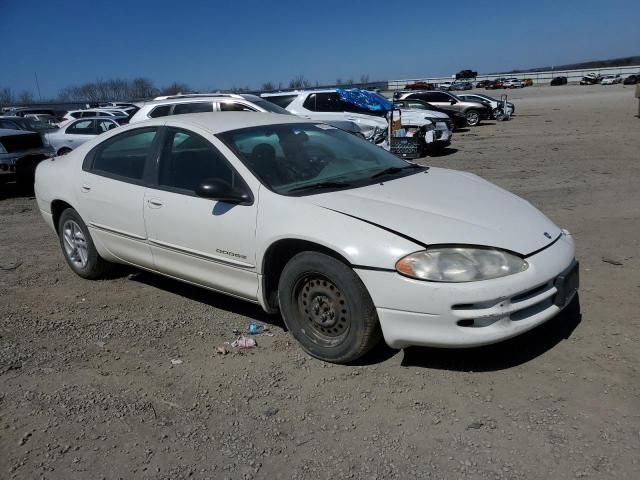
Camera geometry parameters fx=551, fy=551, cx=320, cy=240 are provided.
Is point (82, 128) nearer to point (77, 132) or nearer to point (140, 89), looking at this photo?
point (77, 132)

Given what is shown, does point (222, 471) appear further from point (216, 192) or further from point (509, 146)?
point (509, 146)

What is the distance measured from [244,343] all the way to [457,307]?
155 centimetres

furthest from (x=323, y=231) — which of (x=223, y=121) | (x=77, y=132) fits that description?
(x=77, y=132)

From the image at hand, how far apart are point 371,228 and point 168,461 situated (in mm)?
1606

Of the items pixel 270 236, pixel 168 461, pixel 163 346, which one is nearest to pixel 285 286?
pixel 270 236

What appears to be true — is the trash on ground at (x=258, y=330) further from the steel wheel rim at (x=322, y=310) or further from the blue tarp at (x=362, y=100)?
the blue tarp at (x=362, y=100)

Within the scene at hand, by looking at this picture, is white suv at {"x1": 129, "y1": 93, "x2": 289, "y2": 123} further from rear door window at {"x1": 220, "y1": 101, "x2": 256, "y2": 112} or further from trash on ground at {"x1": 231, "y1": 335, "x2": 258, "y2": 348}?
trash on ground at {"x1": 231, "y1": 335, "x2": 258, "y2": 348}

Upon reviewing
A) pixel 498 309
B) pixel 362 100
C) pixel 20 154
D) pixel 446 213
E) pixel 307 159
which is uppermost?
pixel 362 100

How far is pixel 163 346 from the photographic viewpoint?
12.6 ft

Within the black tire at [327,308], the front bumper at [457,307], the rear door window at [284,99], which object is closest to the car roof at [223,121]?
the black tire at [327,308]

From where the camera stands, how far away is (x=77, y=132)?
46.1 ft

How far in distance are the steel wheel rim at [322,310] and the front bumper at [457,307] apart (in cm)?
28

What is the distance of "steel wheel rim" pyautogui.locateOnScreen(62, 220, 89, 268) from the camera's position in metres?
5.07

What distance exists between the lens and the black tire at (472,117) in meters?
24.4
